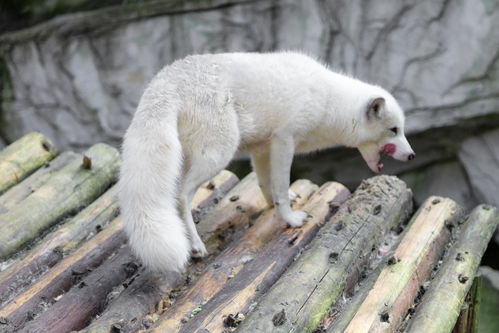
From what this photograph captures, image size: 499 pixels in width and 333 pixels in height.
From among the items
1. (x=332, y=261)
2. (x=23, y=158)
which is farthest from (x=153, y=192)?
(x=23, y=158)

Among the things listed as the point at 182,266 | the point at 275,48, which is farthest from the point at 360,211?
the point at 275,48

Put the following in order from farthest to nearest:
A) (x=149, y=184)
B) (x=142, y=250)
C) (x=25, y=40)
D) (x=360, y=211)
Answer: (x=25, y=40), (x=360, y=211), (x=149, y=184), (x=142, y=250)

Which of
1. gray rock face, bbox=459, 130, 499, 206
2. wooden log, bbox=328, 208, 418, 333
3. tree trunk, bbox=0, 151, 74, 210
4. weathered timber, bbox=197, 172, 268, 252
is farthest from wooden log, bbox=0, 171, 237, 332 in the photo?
gray rock face, bbox=459, 130, 499, 206

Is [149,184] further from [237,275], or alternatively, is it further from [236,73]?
[236,73]

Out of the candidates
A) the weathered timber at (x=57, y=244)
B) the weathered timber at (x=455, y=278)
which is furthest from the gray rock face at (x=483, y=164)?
the weathered timber at (x=57, y=244)

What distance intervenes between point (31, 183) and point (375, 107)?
1937 millimetres

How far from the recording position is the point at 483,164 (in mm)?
5305

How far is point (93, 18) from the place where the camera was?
19.3ft

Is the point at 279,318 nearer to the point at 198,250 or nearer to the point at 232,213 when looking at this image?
the point at 198,250

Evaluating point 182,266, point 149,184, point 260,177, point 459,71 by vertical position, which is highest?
point 149,184

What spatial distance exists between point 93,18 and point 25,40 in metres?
0.76

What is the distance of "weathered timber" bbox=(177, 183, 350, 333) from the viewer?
2381mm

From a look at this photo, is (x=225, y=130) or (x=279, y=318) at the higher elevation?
(x=225, y=130)

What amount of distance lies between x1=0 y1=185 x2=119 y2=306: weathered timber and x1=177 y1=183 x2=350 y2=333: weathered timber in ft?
2.47
